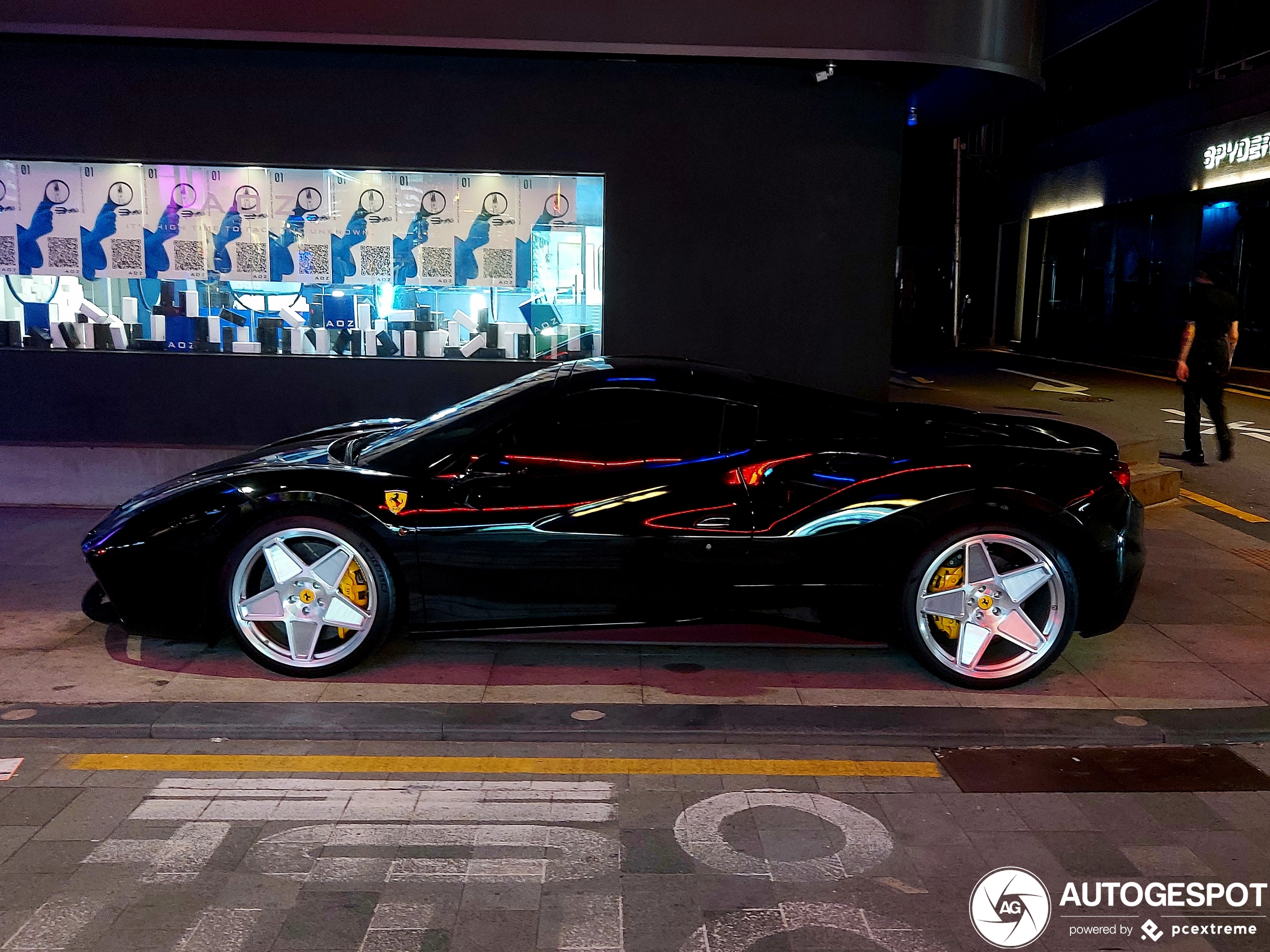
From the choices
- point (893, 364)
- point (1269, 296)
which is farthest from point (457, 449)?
point (1269, 296)

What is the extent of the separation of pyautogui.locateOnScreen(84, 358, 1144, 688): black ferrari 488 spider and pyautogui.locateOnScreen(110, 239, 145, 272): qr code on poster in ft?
14.0

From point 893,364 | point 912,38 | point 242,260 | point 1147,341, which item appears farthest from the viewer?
point 1147,341

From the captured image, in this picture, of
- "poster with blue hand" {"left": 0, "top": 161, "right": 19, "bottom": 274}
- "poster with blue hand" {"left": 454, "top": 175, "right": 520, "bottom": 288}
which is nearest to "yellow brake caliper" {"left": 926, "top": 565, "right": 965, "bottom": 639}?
"poster with blue hand" {"left": 454, "top": 175, "right": 520, "bottom": 288}

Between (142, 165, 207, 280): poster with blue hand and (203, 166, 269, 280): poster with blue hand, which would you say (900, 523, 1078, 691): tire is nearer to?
(203, 166, 269, 280): poster with blue hand

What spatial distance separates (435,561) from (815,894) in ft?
7.23

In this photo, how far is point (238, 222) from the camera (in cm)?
845

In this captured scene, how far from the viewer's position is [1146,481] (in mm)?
8805

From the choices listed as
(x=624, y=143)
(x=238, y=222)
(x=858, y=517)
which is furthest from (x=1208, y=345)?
(x=238, y=222)

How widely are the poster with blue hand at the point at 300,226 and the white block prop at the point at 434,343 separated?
0.85m

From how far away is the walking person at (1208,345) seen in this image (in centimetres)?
1016

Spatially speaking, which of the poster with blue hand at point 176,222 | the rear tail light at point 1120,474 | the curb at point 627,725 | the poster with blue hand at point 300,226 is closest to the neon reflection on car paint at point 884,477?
the rear tail light at point 1120,474

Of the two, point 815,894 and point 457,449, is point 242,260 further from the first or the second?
point 815,894

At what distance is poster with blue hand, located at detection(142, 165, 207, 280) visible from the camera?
838cm

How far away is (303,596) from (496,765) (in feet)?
4.13
